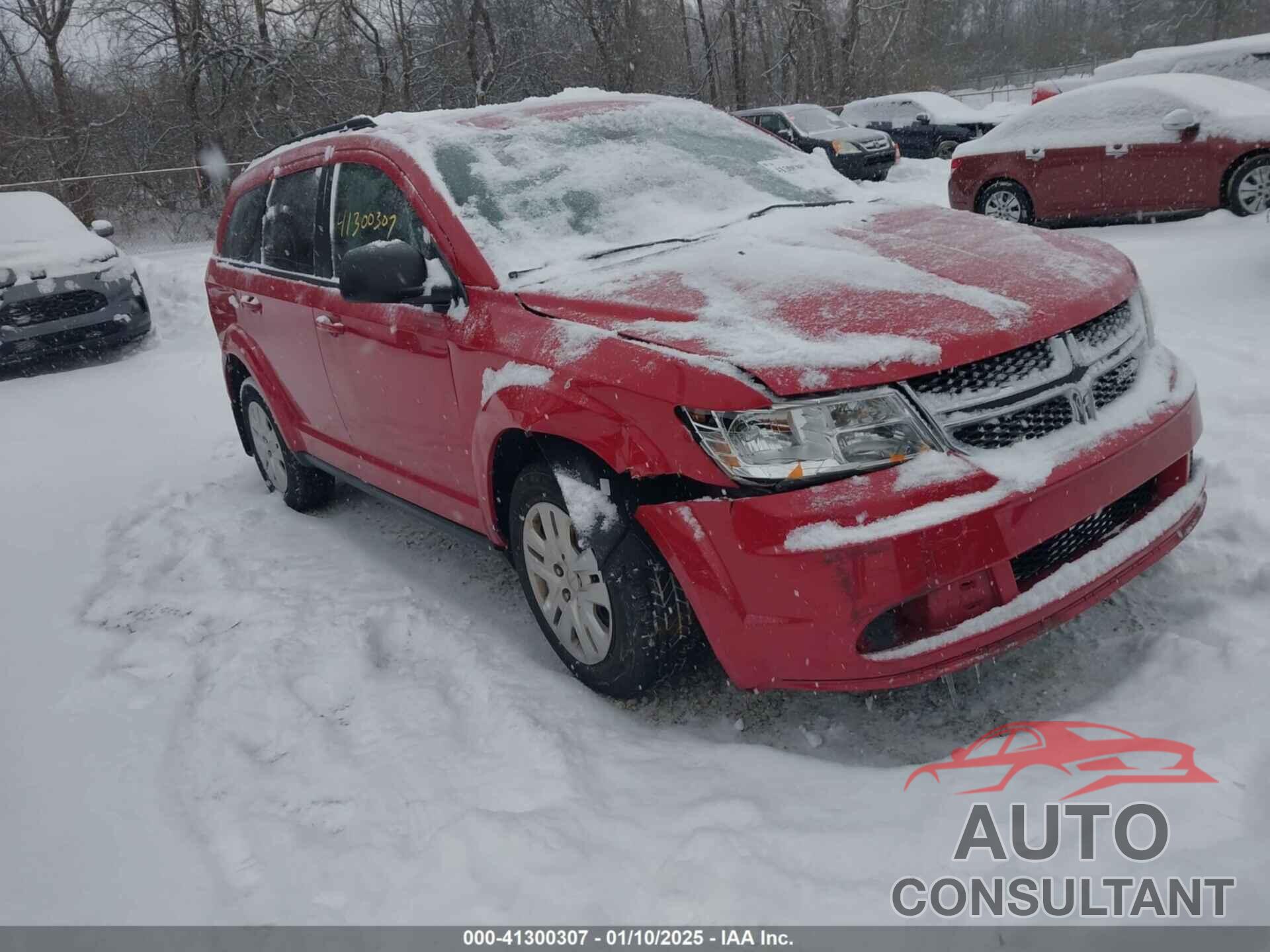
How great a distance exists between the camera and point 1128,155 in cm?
922

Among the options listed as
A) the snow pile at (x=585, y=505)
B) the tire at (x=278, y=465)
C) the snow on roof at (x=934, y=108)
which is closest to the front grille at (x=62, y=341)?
the tire at (x=278, y=465)

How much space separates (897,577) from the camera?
2.28 meters

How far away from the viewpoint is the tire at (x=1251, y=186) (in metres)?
8.59

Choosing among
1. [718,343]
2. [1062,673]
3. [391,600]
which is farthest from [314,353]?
[1062,673]

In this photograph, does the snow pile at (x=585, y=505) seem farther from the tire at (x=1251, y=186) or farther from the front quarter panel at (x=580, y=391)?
the tire at (x=1251, y=186)

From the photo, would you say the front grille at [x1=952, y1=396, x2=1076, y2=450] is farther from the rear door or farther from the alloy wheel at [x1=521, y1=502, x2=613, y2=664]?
the rear door

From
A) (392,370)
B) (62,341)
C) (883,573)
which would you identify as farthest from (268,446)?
(62,341)

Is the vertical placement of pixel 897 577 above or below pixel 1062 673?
above

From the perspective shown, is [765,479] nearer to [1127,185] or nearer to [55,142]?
[1127,185]

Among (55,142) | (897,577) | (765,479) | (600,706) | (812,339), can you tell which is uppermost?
(55,142)

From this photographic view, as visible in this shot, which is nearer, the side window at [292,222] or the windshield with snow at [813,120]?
the side window at [292,222]

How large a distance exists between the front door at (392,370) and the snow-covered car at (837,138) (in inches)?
555

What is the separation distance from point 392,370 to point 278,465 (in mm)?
1897

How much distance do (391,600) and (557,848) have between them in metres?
1.76
